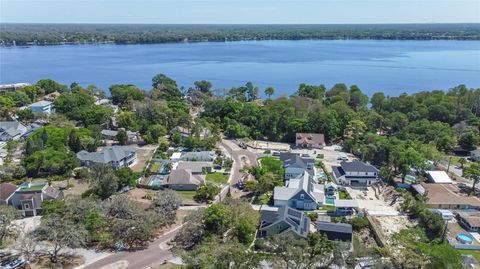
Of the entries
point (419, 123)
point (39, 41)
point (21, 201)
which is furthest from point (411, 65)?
point (39, 41)

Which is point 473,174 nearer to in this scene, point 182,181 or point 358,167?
point 358,167

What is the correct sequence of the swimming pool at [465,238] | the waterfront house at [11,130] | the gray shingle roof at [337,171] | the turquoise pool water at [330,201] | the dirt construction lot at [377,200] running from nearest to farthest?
the swimming pool at [465,238] < the dirt construction lot at [377,200] < the turquoise pool water at [330,201] < the gray shingle roof at [337,171] < the waterfront house at [11,130]

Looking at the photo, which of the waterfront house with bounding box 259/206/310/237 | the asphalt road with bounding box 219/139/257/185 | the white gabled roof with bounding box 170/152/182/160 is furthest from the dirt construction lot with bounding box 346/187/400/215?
the white gabled roof with bounding box 170/152/182/160

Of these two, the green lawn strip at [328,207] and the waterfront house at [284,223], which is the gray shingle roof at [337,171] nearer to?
the green lawn strip at [328,207]

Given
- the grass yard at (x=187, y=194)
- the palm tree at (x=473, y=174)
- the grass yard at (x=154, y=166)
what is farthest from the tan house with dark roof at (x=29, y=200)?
the palm tree at (x=473, y=174)

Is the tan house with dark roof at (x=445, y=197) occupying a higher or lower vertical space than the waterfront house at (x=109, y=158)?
lower

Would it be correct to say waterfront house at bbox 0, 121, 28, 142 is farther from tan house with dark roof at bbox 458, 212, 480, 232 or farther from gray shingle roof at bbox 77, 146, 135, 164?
tan house with dark roof at bbox 458, 212, 480, 232
